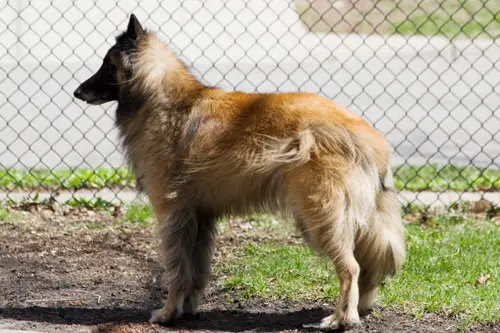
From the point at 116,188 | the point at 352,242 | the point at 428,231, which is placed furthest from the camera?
the point at 116,188

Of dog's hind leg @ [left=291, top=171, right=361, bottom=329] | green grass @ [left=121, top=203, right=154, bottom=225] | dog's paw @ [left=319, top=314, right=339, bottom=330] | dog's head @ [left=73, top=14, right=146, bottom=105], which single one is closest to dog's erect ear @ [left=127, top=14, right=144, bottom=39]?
dog's head @ [left=73, top=14, right=146, bottom=105]

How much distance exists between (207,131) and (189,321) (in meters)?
1.10

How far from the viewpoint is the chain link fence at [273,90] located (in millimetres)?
8453

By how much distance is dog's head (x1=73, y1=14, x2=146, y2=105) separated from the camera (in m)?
5.36

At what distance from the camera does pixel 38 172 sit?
28.4 ft

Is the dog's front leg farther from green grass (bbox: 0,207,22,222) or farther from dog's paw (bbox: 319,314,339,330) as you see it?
green grass (bbox: 0,207,22,222)

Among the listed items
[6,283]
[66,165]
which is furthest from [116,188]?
[6,283]

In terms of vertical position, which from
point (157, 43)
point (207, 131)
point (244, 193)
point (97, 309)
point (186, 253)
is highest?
point (157, 43)

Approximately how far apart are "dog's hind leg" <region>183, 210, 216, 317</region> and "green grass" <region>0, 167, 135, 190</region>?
2851 mm

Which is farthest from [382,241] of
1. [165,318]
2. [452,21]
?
[452,21]

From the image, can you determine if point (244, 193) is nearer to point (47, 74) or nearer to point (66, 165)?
point (66, 165)

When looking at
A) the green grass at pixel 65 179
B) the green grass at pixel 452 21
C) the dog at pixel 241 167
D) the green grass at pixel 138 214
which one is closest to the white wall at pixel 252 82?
the green grass at pixel 65 179

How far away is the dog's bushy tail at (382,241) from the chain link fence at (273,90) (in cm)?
179

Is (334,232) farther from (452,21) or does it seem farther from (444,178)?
(452,21)
